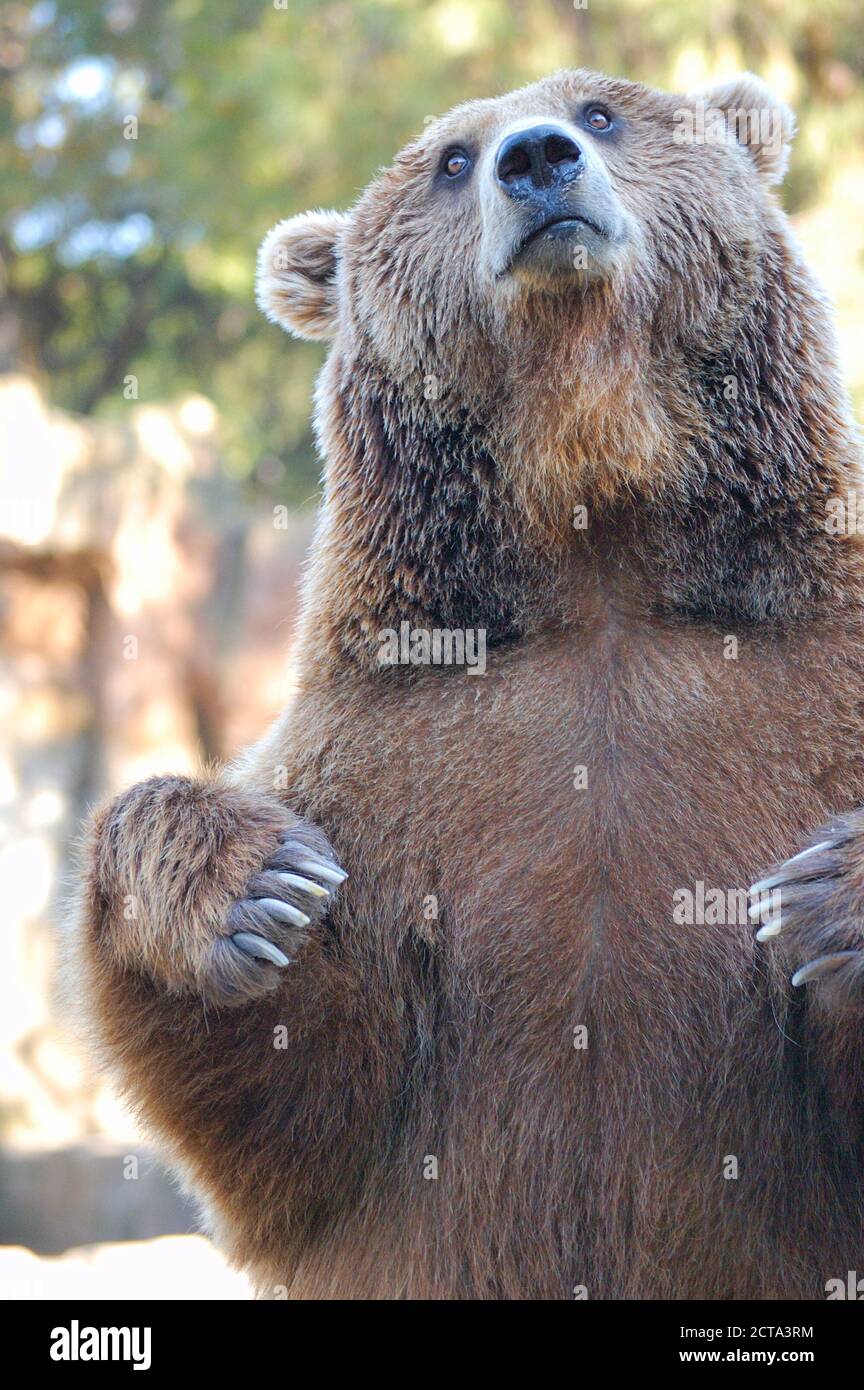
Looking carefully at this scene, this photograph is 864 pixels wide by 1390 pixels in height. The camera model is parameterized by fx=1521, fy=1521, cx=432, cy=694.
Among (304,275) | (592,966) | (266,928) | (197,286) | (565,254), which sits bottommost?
(592,966)

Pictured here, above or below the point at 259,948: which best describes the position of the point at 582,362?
above

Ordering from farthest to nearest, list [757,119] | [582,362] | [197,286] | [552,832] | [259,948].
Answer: [197,286] → [757,119] → [582,362] → [552,832] → [259,948]

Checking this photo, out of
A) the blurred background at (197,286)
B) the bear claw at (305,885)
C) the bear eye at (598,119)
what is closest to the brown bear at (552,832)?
the bear claw at (305,885)

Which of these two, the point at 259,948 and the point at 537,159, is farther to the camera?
the point at 537,159

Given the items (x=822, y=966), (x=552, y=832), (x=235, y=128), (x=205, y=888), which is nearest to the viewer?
(x=822, y=966)

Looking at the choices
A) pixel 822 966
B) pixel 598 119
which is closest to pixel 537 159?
pixel 598 119

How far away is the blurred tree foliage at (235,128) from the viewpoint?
11.6m

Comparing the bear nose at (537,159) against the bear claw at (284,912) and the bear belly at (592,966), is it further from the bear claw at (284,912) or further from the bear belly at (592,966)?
the bear claw at (284,912)

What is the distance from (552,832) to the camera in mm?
3729

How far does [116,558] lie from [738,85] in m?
11.0

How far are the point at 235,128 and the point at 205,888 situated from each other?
1281 cm

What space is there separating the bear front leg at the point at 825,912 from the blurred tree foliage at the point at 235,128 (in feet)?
26.6

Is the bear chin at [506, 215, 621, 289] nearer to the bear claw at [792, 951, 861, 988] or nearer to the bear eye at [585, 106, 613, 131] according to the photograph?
the bear eye at [585, 106, 613, 131]

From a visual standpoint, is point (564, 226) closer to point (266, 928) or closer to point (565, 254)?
point (565, 254)
